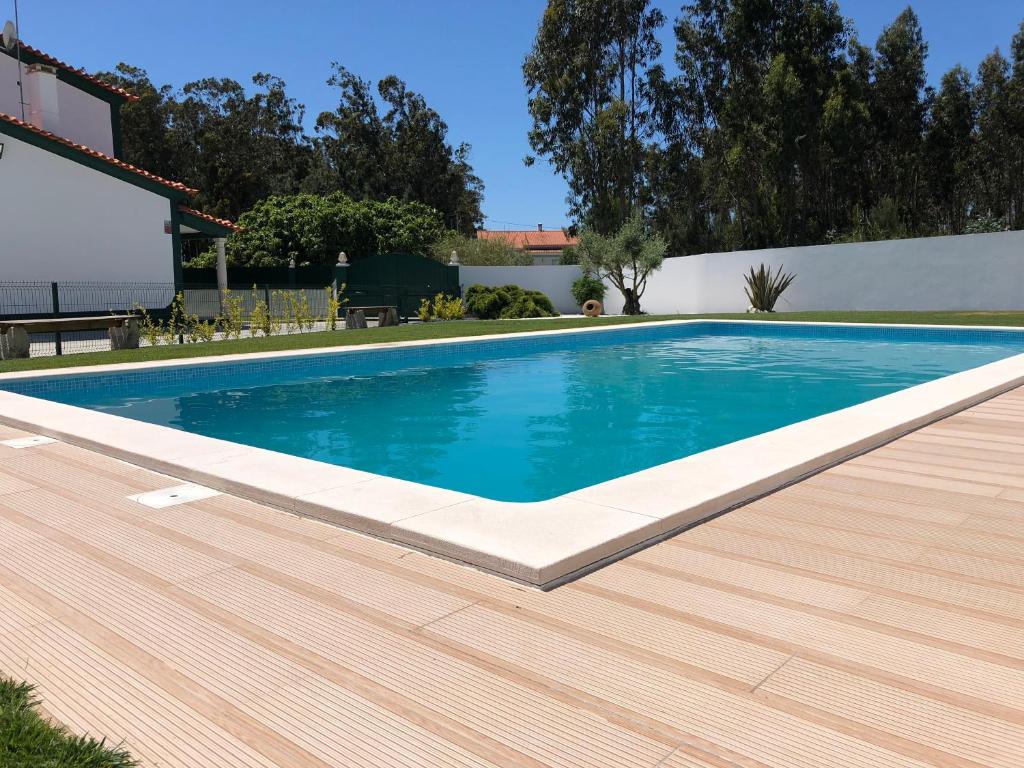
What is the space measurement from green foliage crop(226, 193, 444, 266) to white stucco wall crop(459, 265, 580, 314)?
4194mm

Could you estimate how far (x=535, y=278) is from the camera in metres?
27.3

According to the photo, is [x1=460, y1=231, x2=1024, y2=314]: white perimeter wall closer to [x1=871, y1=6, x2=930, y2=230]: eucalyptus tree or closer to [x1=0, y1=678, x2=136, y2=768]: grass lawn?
[x1=871, y1=6, x2=930, y2=230]: eucalyptus tree

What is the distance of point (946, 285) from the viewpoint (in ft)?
66.5

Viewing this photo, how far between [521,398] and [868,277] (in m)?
15.5

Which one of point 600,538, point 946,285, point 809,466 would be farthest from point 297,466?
point 946,285

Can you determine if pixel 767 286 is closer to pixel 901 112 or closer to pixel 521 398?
pixel 901 112

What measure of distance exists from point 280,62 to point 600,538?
1776 inches

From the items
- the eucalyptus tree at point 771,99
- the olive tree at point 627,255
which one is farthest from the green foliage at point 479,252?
the eucalyptus tree at point 771,99

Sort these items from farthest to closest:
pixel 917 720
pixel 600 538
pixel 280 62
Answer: pixel 280 62 < pixel 600 538 < pixel 917 720

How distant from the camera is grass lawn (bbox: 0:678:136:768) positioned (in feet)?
6.18

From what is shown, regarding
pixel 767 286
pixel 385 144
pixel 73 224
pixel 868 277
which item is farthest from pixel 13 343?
pixel 385 144

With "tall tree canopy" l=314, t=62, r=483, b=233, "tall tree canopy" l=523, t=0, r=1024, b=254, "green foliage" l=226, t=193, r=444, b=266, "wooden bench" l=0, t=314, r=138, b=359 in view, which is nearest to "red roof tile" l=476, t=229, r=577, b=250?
"tall tree canopy" l=314, t=62, r=483, b=233

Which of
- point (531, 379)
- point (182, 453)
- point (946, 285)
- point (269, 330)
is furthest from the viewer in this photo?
point (946, 285)

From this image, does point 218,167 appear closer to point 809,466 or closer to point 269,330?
point 269,330
